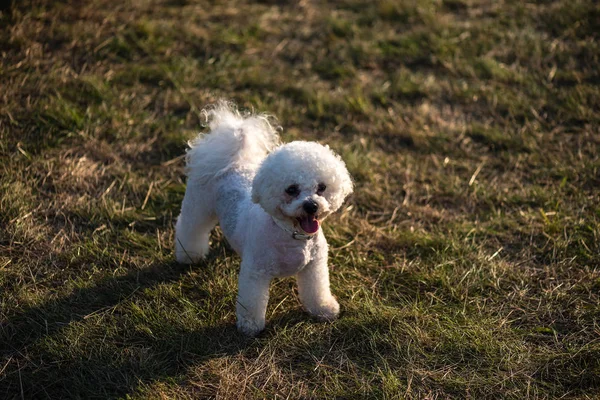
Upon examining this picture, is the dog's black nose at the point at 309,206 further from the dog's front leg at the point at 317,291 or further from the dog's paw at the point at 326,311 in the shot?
the dog's paw at the point at 326,311

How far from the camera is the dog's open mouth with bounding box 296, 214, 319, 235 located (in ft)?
9.61

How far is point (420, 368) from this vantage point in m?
3.08

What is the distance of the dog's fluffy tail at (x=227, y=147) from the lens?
3457 mm

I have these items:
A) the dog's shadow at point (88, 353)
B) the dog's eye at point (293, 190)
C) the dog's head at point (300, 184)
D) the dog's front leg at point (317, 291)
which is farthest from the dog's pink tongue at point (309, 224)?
the dog's shadow at point (88, 353)

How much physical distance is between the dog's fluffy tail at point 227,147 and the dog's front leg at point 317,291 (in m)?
0.70

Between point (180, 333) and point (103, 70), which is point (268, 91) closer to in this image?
point (103, 70)

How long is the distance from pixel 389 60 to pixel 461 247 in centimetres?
292

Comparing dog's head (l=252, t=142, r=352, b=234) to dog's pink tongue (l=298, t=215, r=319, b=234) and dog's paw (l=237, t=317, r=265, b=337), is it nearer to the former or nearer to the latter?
dog's pink tongue (l=298, t=215, r=319, b=234)

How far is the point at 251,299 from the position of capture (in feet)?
10.5

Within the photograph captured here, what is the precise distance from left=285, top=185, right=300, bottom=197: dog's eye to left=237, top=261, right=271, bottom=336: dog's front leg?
47 cm

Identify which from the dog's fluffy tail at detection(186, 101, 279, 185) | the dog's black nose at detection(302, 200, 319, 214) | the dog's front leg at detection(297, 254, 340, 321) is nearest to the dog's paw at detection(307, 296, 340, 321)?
the dog's front leg at detection(297, 254, 340, 321)

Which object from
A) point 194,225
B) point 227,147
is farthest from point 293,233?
point 194,225

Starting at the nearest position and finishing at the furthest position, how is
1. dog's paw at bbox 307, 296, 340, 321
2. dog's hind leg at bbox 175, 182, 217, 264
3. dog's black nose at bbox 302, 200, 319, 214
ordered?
dog's black nose at bbox 302, 200, 319, 214 < dog's paw at bbox 307, 296, 340, 321 < dog's hind leg at bbox 175, 182, 217, 264

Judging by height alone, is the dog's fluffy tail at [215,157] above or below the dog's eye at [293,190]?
below
